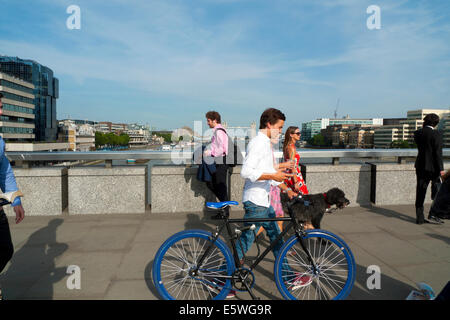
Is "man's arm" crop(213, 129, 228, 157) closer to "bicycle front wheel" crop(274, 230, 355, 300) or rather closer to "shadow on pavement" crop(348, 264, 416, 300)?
"bicycle front wheel" crop(274, 230, 355, 300)

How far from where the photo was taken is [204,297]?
3.09m

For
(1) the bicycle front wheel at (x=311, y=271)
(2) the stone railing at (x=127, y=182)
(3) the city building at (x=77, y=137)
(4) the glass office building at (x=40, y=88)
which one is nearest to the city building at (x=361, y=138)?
(3) the city building at (x=77, y=137)

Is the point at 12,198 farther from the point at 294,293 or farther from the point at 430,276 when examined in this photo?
the point at 430,276

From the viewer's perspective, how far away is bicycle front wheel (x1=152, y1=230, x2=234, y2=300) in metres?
2.84

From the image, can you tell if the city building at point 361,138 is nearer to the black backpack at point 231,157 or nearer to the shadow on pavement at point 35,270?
the black backpack at point 231,157

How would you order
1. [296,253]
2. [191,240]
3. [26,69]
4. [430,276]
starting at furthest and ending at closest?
[26,69]
[430,276]
[296,253]
[191,240]

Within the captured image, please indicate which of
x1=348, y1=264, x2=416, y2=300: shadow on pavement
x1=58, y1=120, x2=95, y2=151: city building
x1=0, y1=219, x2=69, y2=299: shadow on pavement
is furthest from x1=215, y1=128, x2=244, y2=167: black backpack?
x1=58, y1=120, x2=95, y2=151: city building

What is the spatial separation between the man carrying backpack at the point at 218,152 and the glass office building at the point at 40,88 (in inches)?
6215

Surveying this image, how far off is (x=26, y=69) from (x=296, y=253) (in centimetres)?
16850

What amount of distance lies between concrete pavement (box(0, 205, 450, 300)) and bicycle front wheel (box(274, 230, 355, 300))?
0.21 metres

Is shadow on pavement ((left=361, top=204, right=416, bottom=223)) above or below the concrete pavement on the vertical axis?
above

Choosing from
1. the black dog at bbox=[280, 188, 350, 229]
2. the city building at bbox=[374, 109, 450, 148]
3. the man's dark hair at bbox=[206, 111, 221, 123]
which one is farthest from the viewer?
the city building at bbox=[374, 109, 450, 148]
